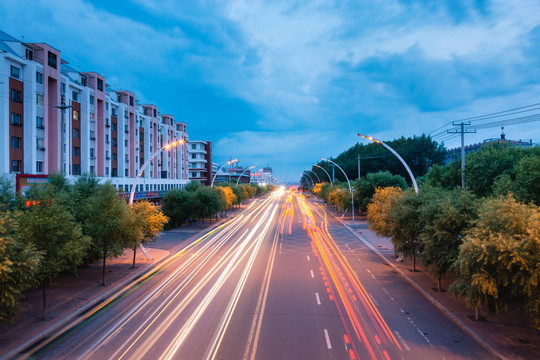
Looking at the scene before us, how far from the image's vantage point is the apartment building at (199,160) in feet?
337

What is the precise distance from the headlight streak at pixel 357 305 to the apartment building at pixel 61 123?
50.6ft

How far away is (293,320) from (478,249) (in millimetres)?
6959

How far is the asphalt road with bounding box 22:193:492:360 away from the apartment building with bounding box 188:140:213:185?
82.6 metres

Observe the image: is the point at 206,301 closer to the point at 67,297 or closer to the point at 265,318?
the point at 265,318

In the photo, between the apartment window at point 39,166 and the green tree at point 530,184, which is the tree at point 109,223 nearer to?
the green tree at point 530,184

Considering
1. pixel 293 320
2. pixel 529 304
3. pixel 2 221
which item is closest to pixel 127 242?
pixel 2 221

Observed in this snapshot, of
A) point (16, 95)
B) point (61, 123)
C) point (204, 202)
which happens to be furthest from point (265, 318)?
point (61, 123)

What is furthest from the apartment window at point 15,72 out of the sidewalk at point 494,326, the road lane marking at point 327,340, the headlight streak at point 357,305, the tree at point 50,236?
the sidewalk at point 494,326

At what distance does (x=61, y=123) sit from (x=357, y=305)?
40.8 metres

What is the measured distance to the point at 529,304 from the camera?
935cm

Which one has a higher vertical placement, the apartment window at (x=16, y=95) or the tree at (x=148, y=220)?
the apartment window at (x=16, y=95)

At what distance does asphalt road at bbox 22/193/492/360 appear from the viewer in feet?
34.1

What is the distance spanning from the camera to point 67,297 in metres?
15.5

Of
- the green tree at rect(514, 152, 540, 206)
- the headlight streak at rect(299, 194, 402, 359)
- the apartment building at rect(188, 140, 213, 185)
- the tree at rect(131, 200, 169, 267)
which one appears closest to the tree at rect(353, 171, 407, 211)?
the headlight streak at rect(299, 194, 402, 359)
